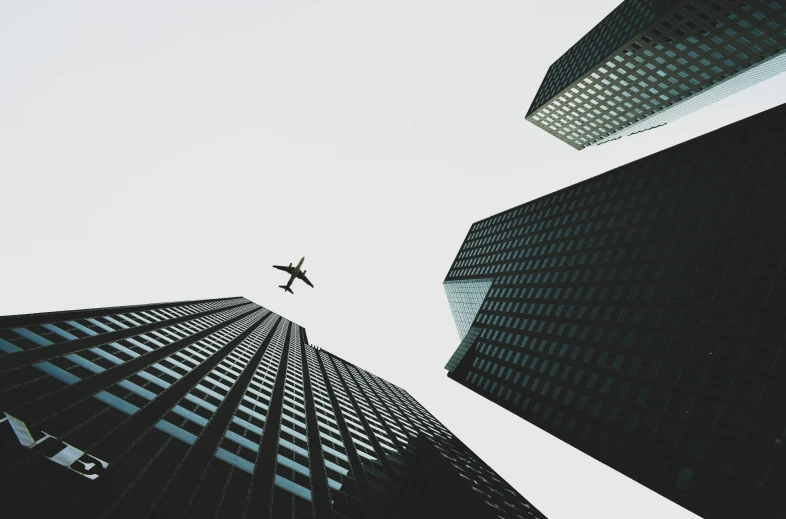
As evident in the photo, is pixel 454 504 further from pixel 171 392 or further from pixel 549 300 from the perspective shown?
pixel 549 300

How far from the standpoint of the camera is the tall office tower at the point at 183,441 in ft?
70.0

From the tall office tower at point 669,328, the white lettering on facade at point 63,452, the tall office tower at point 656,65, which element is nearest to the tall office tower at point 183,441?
the white lettering on facade at point 63,452

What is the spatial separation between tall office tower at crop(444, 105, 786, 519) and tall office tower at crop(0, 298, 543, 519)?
15955 millimetres

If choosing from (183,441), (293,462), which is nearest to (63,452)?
(183,441)

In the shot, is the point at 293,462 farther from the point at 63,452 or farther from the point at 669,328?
the point at 669,328

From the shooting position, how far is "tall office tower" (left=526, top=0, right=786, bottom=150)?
271 feet

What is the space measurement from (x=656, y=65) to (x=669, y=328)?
67307 mm

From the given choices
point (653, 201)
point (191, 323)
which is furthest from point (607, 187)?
point (191, 323)

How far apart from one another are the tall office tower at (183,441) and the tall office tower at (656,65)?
86.6 metres

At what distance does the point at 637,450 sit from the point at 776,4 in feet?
253

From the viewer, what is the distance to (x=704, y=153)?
6806cm

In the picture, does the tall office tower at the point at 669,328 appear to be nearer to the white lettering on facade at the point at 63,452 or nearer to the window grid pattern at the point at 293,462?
the window grid pattern at the point at 293,462

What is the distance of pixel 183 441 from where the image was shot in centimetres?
2967

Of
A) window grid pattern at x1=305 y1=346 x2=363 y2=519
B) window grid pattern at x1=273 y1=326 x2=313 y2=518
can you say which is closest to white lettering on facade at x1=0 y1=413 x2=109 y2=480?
window grid pattern at x1=273 y1=326 x2=313 y2=518
